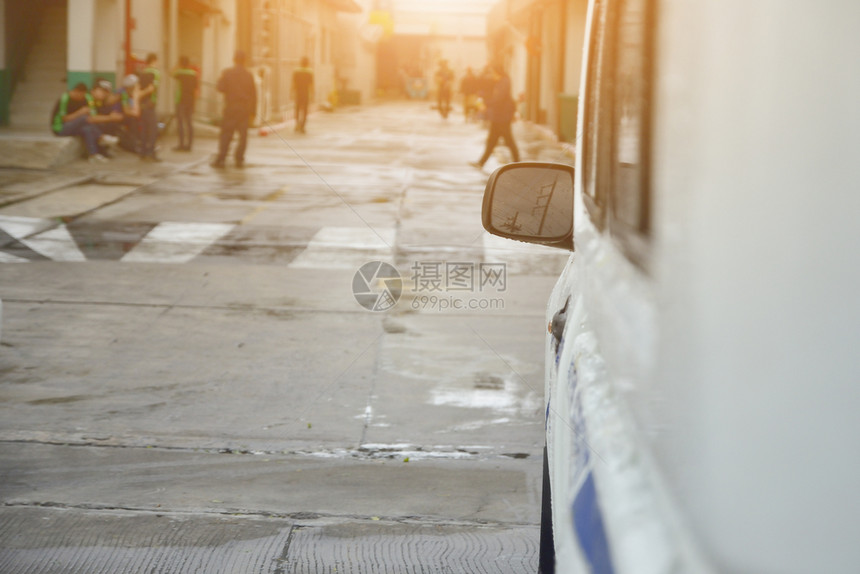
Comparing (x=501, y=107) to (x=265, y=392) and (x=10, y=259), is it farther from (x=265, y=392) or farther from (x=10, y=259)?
(x=265, y=392)

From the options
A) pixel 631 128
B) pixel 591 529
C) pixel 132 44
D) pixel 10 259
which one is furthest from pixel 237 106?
pixel 591 529

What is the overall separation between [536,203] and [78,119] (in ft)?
51.4

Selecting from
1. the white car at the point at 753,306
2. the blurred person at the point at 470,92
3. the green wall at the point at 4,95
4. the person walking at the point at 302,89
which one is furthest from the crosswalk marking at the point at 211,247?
the blurred person at the point at 470,92

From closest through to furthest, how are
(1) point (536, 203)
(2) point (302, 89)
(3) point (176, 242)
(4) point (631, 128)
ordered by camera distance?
1. (4) point (631, 128)
2. (1) point (536, 203)
3. (3) point (176, 242)
4. (2) point (302, 89)

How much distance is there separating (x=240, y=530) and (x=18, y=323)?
3.76 meters

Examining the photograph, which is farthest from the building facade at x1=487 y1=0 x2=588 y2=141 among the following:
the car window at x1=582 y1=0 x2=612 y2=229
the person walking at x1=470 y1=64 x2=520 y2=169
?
the car window at x1=582 y1=0 x2=612 y2=229

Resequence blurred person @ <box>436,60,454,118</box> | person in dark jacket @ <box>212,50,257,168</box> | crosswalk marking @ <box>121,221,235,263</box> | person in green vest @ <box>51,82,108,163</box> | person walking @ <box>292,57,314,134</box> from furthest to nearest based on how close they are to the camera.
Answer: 1. blurred person @ <box>436,60,454,118</box>
2. person walking @ <box>292,57,314,134</box>
3. person in dark jacket @ <box>212,50,257,168</box>
4. person in green vest @ <box>51,82,108,163</box>
5. crosswalk marking @ <box>121,221,235,263</box>

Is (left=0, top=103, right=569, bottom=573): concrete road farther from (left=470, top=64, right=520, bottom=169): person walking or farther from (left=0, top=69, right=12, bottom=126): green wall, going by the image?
(left=0, top=69, right=12, bottom=126): green wall

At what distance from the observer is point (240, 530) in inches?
165

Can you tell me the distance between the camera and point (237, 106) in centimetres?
1819

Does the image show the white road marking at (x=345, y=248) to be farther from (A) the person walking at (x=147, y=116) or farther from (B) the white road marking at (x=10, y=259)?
(A) the person walking at (x=147, y=116)

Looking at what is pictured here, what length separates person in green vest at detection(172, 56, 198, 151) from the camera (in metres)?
19.7

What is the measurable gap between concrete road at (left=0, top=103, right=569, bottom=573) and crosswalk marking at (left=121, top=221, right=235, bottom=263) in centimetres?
4

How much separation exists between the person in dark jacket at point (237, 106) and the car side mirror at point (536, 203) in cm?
1553
